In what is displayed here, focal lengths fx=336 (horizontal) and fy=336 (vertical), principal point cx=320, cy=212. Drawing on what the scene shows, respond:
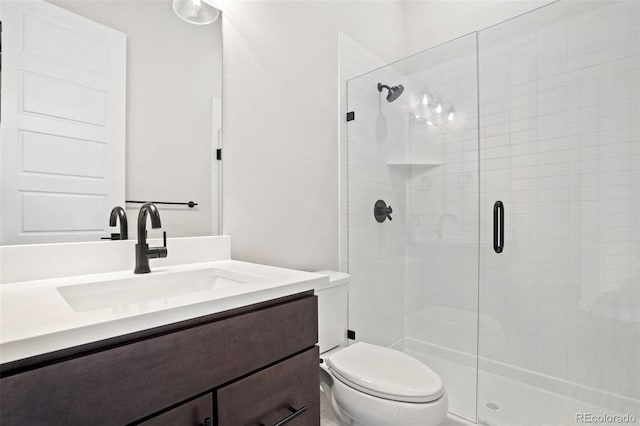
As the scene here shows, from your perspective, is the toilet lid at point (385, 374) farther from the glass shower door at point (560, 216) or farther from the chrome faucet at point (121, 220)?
the chrome faucet at point (121, 220)

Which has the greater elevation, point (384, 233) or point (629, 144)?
point (629, 144)

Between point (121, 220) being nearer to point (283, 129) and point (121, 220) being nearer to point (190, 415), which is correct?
point (190, 415)

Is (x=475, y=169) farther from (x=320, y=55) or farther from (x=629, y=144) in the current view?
(x=320, y=55)

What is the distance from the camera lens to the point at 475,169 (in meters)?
2.00

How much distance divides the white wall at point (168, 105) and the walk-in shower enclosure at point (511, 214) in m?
0.91

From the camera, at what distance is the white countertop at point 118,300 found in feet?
1.59

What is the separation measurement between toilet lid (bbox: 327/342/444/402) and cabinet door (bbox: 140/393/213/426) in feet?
2.31

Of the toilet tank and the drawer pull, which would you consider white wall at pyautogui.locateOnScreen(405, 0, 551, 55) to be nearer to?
the toilet tank

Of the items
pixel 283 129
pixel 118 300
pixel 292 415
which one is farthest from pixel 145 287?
pixel 283 129

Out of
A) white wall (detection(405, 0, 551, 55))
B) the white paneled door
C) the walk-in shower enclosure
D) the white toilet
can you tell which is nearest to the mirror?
the white paneled door

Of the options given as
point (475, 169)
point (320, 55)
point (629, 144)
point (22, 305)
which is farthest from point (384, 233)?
point (22, 305)

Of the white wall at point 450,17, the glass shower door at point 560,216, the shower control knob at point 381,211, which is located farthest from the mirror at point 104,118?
the white wall at point 450,17

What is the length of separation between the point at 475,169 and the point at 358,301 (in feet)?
3.46

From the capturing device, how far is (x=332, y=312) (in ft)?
5.00
